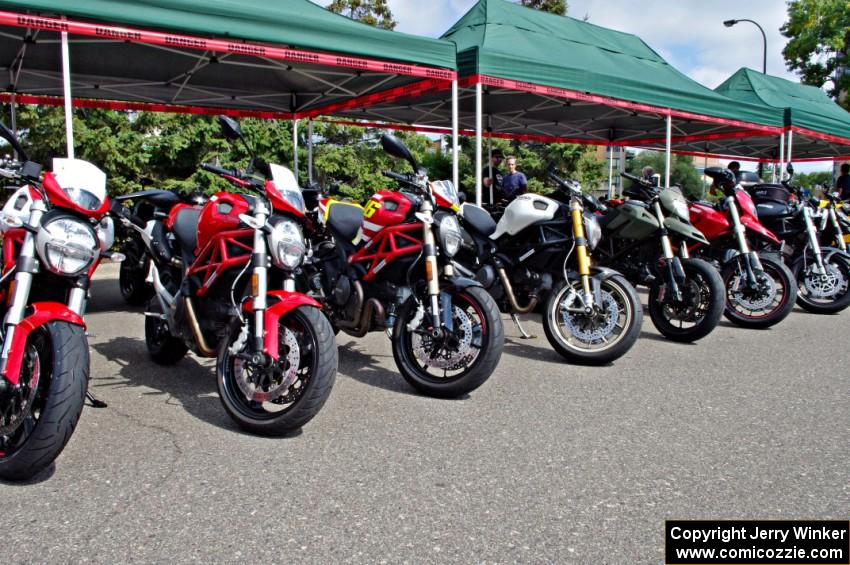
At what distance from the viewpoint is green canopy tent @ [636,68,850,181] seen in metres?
11.5

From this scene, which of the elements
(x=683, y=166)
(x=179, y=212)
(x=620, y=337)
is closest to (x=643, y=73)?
(x=620, y=337)

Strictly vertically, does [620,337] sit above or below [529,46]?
below

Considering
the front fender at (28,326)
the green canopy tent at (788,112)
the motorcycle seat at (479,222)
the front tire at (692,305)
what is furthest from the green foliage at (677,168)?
the front fender at (28,326)

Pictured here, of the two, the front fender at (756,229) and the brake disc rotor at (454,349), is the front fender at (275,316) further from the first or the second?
the front fender at (756,229)

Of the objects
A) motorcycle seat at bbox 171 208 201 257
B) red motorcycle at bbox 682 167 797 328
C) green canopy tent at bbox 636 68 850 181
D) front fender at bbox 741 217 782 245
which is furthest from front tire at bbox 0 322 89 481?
green canopy tent at bbox 636 68 850 181

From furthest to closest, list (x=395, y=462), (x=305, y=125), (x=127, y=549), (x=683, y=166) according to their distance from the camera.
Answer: (x=683, y=166)
(x=305, y=125)
(x=395, y=462)
(x=127, y=549)

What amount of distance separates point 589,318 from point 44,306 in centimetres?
315

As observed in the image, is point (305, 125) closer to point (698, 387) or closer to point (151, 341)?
point (151, 341)

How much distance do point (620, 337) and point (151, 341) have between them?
2980mm

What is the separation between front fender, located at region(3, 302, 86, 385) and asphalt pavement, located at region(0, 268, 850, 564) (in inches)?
17.6

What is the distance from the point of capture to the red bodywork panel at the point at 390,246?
391 cm

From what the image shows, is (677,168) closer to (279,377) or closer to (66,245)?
(279,377)

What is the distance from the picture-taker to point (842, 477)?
2611mm

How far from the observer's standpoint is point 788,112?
11.2 meters
